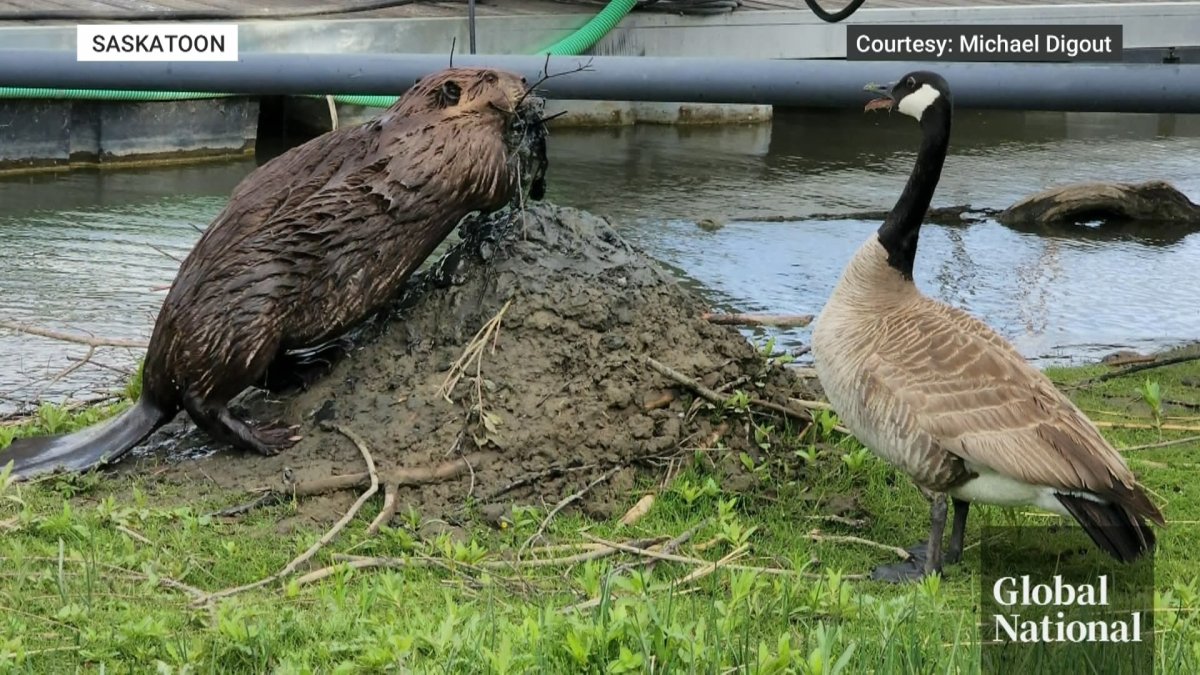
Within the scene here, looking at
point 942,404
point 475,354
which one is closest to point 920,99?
point 942,404

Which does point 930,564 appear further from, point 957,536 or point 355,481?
point 355,481

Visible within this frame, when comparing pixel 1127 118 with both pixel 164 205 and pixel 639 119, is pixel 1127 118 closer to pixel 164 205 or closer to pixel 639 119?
pixel 639 119

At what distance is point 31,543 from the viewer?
463 cm

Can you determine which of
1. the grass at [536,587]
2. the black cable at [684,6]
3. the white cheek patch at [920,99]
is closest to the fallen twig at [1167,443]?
the grass at [536,587]

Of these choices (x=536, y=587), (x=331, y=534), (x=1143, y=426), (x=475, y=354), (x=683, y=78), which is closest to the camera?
(x=536, y=587)

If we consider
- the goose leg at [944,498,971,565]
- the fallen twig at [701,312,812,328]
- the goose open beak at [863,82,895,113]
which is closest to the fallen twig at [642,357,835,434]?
the fallen twig at [701,312,812,328]

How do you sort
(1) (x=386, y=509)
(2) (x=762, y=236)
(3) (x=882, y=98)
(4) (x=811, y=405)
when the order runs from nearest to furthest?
(1) (x=386, y=509)
(3) (x=882, y=98)
(4) (x=811, y=405)
(2) (x=762, y=236)

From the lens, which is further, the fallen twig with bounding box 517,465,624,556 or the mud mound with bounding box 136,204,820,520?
the mud mound with bounding box 136,204,820,520

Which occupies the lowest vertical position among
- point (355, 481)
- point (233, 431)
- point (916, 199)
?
point (355, 481)

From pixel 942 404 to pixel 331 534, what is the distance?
2.05m

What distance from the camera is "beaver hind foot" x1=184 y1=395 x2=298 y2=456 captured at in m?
5.25

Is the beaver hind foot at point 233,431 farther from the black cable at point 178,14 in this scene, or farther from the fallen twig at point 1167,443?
the black cable at point 178,14

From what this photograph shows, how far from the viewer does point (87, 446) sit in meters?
5.32
